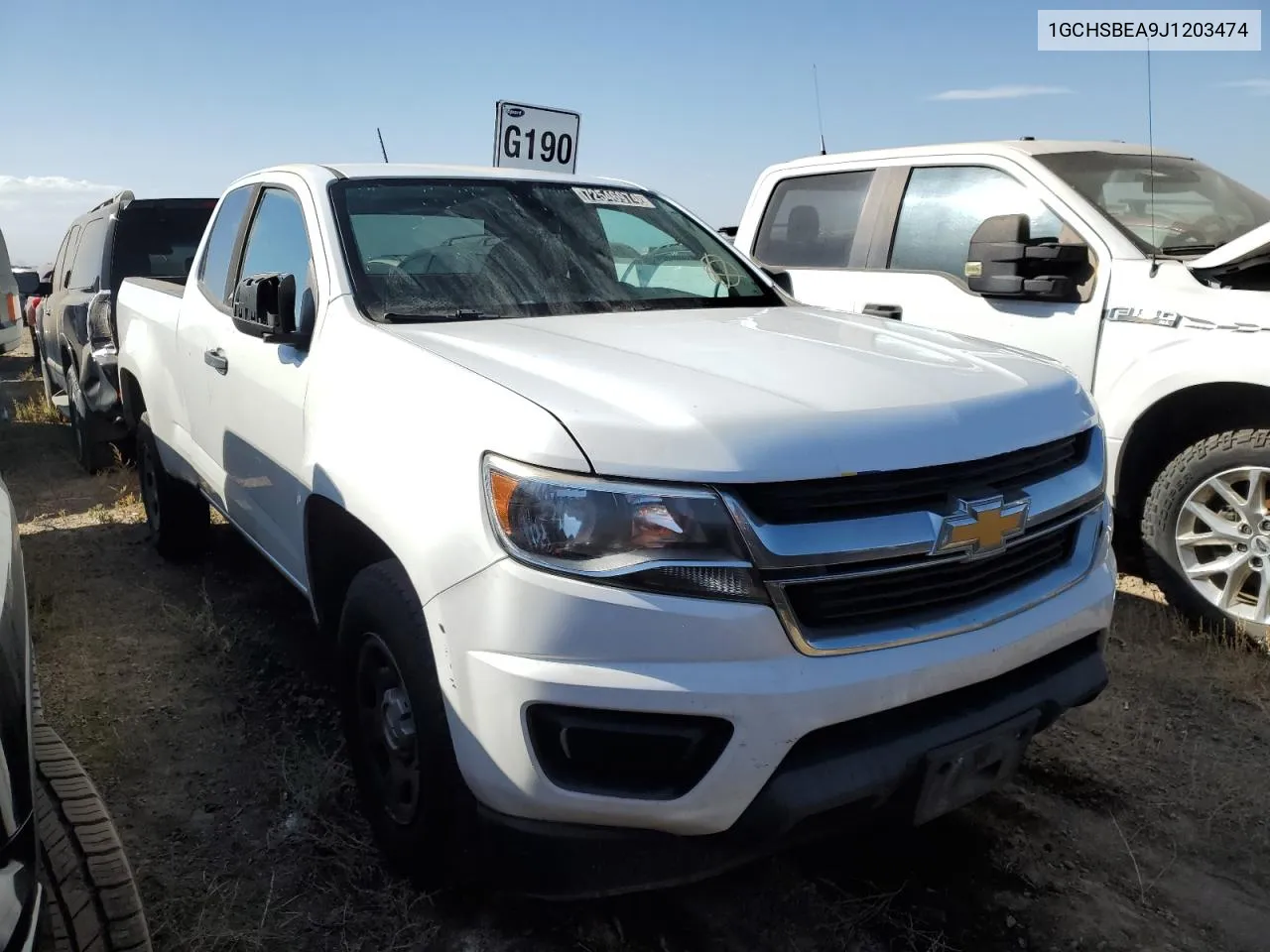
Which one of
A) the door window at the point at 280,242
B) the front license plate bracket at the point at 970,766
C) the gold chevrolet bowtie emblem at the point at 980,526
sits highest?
the door window at the point at 280,242

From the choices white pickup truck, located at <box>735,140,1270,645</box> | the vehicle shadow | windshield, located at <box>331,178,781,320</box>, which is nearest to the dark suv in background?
the vehicle shadow

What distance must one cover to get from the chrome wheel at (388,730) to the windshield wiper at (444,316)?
2.83ft

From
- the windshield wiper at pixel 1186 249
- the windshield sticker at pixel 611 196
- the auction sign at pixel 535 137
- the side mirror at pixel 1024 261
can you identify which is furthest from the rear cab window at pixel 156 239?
the windshield wiper at pixel 1186 249

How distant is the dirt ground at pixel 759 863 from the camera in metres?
2.34

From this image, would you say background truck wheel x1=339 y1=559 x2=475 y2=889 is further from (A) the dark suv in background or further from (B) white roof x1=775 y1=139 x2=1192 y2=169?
(A) the dark suv in background

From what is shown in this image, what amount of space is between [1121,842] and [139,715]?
10.0 ft

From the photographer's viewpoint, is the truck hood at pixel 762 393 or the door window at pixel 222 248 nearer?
the truck hood at pixel 762 393

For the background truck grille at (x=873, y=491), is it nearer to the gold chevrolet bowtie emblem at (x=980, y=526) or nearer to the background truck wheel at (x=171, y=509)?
the gold chevrolet bowtie emblem at (x=980, y=526)

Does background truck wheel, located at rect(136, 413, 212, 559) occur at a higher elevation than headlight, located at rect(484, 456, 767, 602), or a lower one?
lower

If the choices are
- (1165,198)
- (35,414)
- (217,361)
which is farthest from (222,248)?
(35,414)

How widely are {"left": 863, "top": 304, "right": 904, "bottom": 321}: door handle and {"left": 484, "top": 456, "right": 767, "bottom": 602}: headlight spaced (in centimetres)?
302

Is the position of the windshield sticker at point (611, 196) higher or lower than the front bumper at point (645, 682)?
higher

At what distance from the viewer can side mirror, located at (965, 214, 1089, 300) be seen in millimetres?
4184

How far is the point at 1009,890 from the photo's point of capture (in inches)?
98.2
